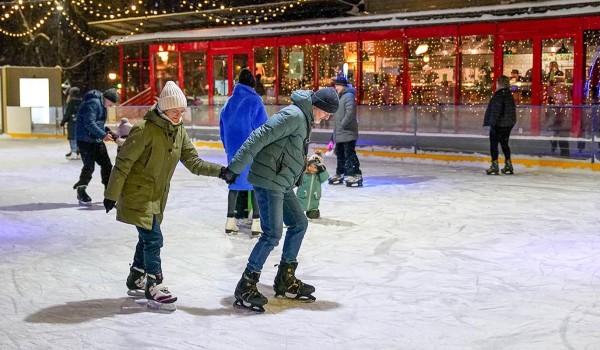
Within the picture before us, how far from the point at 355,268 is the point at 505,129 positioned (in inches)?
300

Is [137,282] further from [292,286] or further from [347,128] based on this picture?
[347,128]

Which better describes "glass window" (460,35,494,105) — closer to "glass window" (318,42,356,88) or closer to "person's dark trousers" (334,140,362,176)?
"glass window" (318,42,356,88)

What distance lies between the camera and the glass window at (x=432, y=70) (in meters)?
19.2

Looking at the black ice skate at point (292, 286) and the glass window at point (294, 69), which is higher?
the glass window at point (294, 69)

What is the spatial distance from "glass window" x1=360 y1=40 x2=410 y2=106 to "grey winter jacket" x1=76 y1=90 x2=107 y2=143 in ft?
38.7

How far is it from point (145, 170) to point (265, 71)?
18.0 meters

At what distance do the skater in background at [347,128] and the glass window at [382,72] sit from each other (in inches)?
347

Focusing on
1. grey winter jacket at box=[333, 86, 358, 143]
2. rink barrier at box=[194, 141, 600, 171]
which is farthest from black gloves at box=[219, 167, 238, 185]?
rink barrier at box=[194, 141, 600, 171]

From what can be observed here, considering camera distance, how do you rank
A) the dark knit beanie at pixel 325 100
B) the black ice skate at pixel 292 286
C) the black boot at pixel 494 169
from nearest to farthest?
the dark knit beanie at pixel 325 100, the black ice skate at pixel 292 286, the black boot at pixel 494 169

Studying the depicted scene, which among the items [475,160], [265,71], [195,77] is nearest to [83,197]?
[475,160]

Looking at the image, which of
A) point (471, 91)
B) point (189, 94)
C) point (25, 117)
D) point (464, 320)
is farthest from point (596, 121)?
point (25, 117)

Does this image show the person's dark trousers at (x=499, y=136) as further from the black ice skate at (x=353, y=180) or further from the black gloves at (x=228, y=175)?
the black gloves at (x=228, y=175)

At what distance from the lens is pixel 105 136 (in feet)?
28.9

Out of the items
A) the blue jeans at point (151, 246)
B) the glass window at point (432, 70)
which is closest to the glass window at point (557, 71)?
the glass window at point (432, 70)
